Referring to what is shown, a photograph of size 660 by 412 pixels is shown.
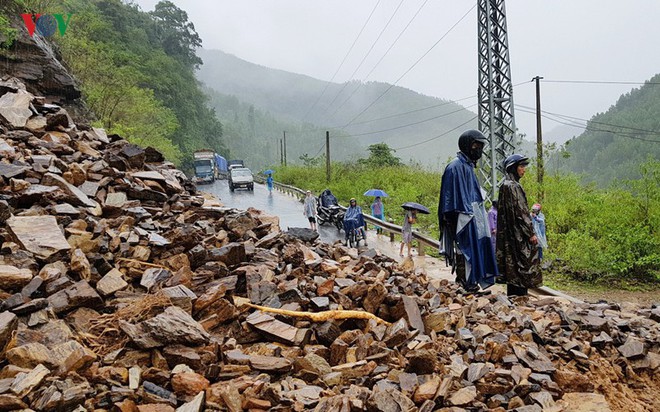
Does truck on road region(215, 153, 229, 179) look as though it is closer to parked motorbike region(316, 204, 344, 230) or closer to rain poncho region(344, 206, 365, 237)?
parked motorbike region(316, 204, 344, 230)

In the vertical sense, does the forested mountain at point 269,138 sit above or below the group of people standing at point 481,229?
above

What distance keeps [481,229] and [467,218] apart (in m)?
0.28

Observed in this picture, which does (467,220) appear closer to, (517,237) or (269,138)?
(517,237)

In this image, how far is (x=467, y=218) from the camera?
4887 mm

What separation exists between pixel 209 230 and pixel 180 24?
202ft

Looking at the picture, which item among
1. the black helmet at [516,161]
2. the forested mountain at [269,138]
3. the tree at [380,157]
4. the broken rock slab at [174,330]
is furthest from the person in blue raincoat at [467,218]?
the forested mountain at [269,138]

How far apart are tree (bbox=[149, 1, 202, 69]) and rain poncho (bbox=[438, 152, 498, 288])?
2271 inches

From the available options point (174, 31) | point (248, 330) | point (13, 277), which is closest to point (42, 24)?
point (13, 277)

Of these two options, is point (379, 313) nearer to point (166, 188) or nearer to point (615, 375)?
point (615, 375)

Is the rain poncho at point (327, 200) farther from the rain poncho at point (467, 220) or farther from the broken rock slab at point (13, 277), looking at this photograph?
the broken rock slab at point (13, 277)

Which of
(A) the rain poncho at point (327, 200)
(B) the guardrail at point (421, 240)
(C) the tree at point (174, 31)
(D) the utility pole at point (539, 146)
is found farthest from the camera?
(C) the tree at point (174, 31)

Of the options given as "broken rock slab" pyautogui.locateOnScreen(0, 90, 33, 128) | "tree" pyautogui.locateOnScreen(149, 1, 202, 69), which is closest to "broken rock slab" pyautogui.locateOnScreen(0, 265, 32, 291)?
"broken rock slab" pyautogui.locateOnScreen(0, 90, 33, 128)

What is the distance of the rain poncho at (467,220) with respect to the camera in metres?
4.91

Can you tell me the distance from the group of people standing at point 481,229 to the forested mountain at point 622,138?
58983mm
